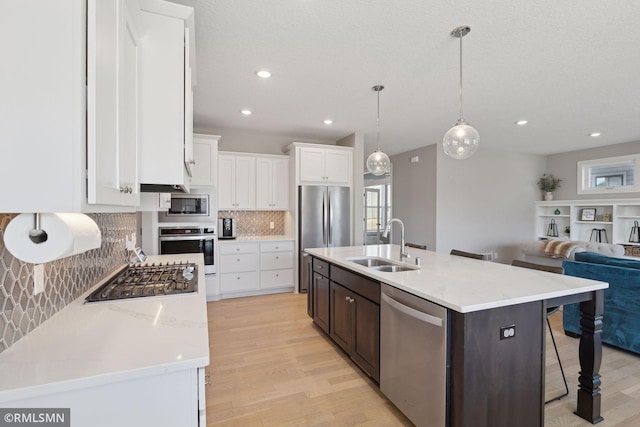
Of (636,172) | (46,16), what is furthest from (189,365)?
(636,172)

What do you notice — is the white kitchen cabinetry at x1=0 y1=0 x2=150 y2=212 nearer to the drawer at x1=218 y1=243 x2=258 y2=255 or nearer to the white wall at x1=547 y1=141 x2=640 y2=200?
the drawer at x1=218 y1=243 x2=258 y2=255

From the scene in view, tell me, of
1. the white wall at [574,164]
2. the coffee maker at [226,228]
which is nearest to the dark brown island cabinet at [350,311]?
the coffee maker at [226,228]

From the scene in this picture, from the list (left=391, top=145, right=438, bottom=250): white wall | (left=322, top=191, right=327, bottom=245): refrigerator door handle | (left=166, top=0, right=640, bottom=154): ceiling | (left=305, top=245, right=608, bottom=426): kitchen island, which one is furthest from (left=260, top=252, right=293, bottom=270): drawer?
(left=391, top=145, right=438, bottom=250): white wall

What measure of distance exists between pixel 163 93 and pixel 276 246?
3.65 m

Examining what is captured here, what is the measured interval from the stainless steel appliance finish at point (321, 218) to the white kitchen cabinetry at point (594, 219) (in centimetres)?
495

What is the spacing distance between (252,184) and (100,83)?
13.6 ft

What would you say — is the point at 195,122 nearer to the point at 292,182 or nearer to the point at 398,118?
the point at 292,182

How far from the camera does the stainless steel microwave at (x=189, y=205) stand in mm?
4227

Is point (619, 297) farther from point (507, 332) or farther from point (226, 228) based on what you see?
point (226, 228)

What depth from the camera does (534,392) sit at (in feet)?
5.57

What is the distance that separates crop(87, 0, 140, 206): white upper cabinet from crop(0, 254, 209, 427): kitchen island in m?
0.51

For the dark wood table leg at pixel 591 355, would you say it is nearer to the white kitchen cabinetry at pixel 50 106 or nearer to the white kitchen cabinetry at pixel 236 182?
the white kitchen cabinetry at pixel 50 106

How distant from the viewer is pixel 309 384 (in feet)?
7.77

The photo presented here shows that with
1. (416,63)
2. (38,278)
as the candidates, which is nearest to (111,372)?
(38,278)
